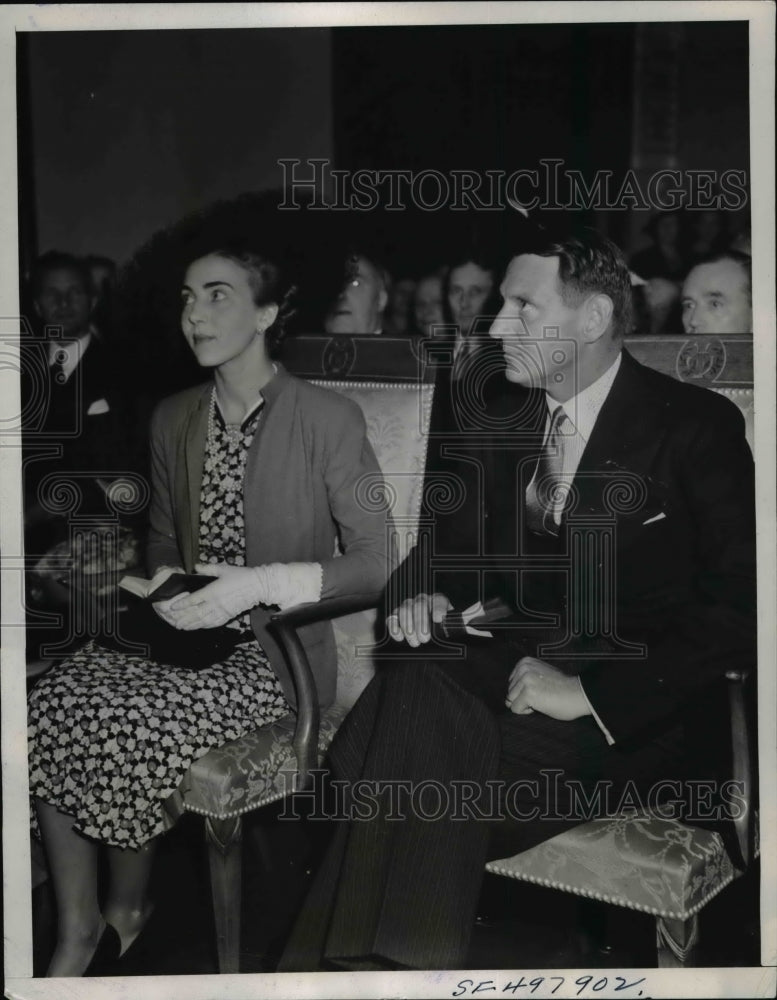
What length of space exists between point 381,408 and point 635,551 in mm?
683

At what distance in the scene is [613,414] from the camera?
2.21 metres

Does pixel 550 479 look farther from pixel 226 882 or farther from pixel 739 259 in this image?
pixel 226 882

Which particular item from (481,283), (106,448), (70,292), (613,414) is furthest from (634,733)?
(70,292)

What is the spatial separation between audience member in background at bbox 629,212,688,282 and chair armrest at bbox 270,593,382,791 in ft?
3.23

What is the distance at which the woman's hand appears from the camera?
2246mm

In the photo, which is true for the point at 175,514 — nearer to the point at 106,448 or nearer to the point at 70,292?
the point at 106,448

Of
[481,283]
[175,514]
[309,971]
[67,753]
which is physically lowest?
[309,971]

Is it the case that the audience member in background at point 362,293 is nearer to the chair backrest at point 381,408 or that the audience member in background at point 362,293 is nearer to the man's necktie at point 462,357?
the chair backrest at point 381,408

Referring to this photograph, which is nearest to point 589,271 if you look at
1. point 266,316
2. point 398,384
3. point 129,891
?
point 398,384

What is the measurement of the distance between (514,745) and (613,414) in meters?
0.80

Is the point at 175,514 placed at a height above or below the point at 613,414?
below

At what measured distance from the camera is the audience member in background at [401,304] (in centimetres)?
220

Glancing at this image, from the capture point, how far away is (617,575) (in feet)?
7.25

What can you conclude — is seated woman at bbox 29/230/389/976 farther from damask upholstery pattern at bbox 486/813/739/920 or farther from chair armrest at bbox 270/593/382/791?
damask upholstery pattern at bbox 486/813/739/920
